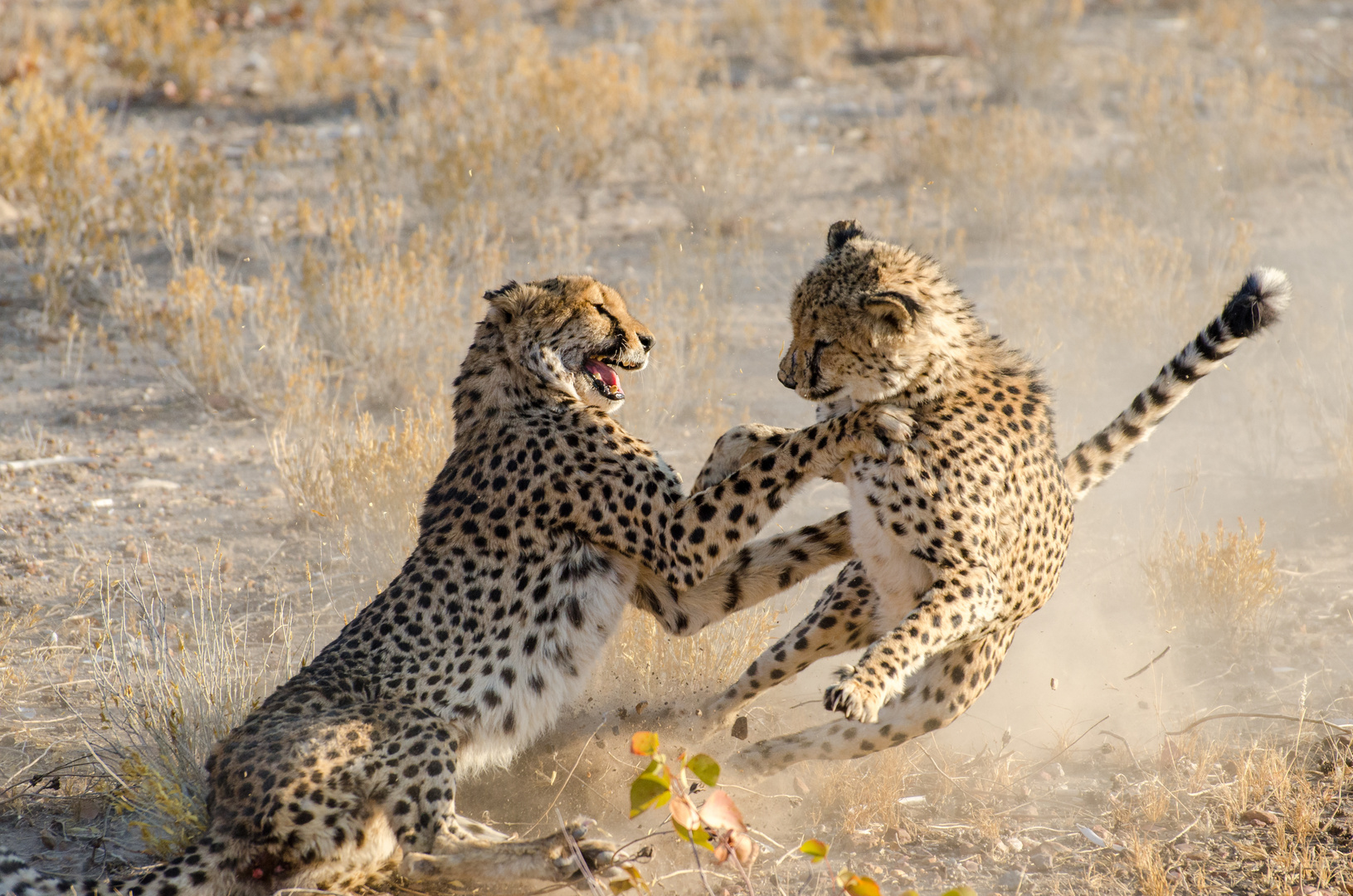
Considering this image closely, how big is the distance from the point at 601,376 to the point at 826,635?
0.98m

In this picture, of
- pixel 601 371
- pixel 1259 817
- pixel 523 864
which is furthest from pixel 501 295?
pixel 1259 817

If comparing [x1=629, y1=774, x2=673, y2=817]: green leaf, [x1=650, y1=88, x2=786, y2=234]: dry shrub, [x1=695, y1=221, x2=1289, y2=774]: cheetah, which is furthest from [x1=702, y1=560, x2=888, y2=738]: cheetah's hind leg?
[x1=650, y1=88, x2=786, y2=234]: dry shrub

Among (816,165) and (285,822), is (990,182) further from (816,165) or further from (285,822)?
(285,822)

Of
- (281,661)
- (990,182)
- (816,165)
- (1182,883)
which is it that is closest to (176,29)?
(816,165)

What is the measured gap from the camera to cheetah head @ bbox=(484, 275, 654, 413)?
11.9 ft

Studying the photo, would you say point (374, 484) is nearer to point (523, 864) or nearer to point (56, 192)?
point (523, 864)

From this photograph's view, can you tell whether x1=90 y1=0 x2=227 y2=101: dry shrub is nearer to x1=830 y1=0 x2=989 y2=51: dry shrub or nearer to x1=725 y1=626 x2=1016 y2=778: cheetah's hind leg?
x1=830 y1=0 x2=989 y2=51: dry shrub

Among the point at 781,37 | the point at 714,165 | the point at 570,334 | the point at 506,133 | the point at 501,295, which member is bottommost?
the point at 570,334

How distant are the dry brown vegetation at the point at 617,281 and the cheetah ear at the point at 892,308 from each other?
134cm

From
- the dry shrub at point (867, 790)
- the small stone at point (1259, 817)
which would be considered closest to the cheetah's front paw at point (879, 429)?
the dry shrub at point (867, 790)

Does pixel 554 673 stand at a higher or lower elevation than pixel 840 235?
lower

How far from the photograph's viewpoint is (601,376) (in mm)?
3709

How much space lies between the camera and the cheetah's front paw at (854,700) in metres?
2.60

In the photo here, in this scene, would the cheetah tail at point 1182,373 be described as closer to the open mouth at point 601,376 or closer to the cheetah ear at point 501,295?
the open mouth at point 601,376
